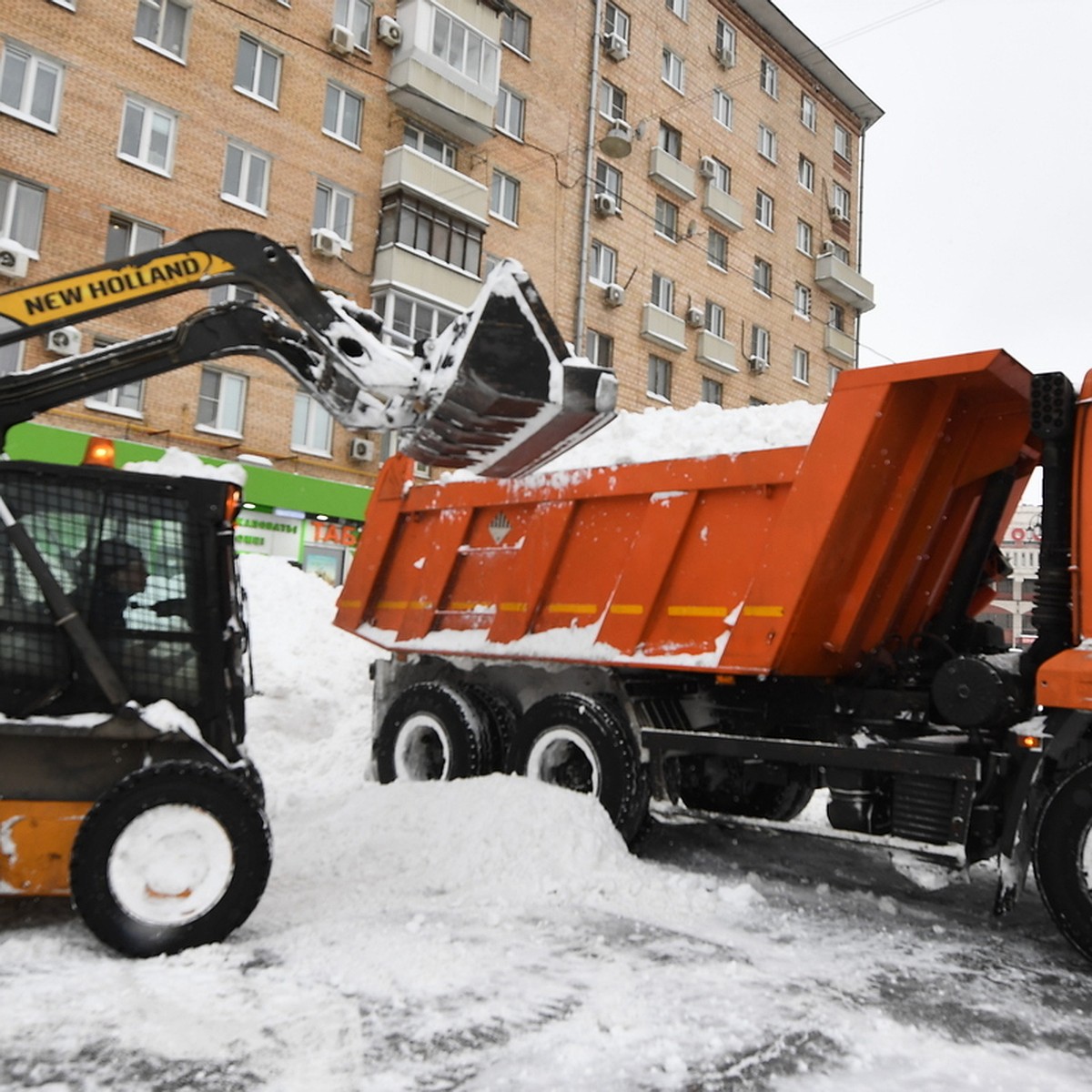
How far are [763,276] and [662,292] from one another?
6214 mm

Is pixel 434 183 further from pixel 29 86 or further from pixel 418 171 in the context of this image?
pixel 29 86

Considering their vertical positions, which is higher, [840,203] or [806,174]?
[806,174]

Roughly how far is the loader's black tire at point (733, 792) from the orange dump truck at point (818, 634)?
0.06 ft

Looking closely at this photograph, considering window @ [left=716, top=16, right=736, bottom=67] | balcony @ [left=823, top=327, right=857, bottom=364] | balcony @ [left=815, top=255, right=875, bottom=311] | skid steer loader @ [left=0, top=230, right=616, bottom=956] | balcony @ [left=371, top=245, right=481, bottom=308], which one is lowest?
skid steer loader @ [left=0, top=230, right=616, bottom=956]

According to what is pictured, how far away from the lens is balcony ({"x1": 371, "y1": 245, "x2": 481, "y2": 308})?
22.5 m

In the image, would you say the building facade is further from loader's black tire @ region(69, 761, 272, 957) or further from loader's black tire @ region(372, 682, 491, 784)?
loader's black tire @ region(69, 761, 272, 957)

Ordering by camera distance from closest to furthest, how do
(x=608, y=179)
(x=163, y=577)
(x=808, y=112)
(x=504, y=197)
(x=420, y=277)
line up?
1. (x=163, y=577)
2. (x=420, y=277)
3. (x=504, y=197)
4. (x=608, y=179)
5. (x=808, y=112)

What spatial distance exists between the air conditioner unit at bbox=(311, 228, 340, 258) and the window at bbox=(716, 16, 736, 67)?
17.9m

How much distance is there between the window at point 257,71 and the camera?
21609 millimetres

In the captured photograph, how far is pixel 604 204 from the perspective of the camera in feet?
92.8

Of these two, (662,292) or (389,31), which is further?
(662,292)

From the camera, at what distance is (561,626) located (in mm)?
6863

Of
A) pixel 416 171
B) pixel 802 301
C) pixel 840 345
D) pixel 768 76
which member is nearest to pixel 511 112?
pixel 416 171

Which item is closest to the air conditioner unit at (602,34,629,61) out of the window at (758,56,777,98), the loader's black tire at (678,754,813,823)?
the window at (758,56,777,98)
